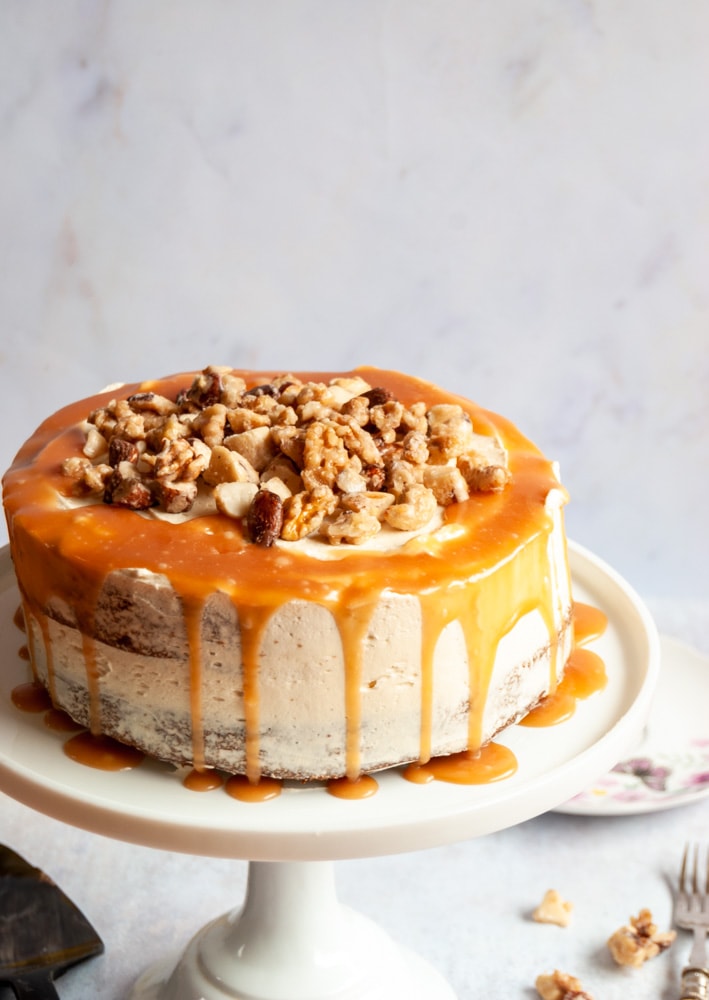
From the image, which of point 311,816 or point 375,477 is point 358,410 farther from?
point 311,816

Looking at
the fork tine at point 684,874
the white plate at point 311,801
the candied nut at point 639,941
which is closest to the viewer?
the white plate at point 311,801

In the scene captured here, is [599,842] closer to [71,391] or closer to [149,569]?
[149,569]

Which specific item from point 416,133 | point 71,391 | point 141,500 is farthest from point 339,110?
point 141,500

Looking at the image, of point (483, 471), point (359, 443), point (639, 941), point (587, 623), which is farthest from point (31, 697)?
point (639, 941)

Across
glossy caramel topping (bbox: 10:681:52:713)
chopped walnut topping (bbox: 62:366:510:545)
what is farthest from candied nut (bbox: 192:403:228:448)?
glossy caramel topping (bbox: 10:681:52:713)

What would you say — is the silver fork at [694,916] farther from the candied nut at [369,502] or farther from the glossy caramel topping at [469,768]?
the candied nut at [369,502]

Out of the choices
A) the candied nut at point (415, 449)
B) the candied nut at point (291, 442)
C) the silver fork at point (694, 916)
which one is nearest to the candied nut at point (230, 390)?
the candied nut at point (291, 442)
